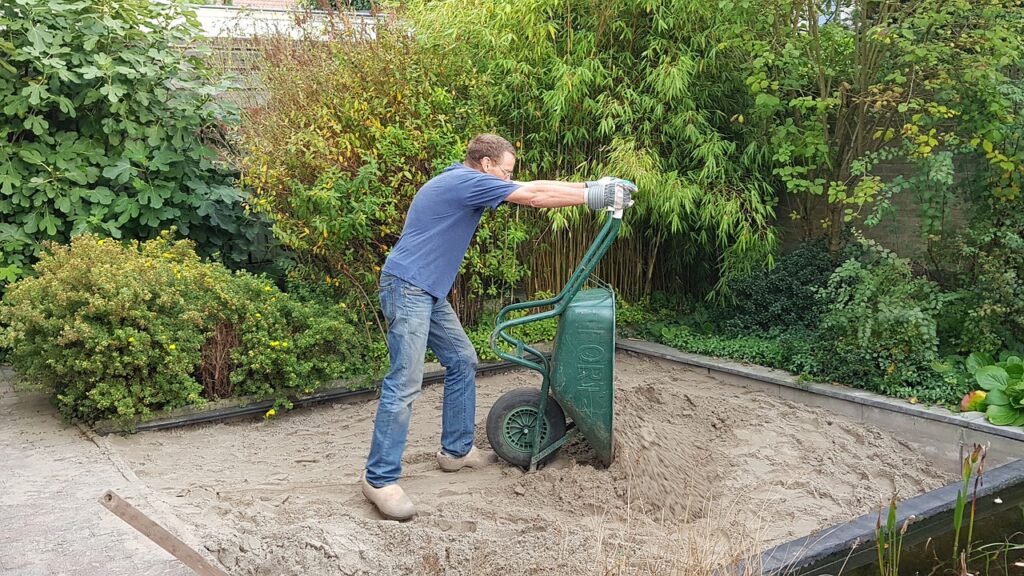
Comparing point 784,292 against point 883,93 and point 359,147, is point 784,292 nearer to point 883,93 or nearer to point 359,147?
point 883,93

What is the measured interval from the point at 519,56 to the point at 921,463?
3.88 metres

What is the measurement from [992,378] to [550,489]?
2.71 metres

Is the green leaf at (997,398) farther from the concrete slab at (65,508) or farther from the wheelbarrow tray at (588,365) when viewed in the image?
→ the concrete slab at (65,508)

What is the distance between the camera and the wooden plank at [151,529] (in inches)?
79.2

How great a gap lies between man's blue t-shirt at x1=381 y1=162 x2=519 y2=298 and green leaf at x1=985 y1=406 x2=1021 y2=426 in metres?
2.99

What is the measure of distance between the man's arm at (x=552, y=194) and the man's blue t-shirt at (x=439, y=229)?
11cm

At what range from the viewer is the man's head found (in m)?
3.63

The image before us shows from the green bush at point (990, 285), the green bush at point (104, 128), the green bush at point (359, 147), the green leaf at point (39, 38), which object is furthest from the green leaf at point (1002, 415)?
the green leaf at point (39, 38)

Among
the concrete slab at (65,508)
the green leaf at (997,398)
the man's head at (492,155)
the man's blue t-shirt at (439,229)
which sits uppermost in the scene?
the man's head at (492,155)

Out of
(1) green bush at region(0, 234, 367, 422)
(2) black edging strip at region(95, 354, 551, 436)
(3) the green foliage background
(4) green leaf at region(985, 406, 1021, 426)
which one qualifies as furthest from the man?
(4) green leaf at region(985, 406, 1021, 426)

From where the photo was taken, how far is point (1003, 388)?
14.8 ft

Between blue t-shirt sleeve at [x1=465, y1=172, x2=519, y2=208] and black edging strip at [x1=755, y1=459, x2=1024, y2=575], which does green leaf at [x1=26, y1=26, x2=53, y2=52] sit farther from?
black edging strip at [x1=755, y1=459, x2=1024, y2=575]

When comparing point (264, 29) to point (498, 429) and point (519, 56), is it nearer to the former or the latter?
point (519, 56)

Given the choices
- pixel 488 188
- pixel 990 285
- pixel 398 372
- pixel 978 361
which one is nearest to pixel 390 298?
pixel 398 372
